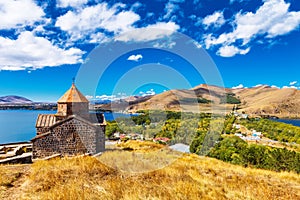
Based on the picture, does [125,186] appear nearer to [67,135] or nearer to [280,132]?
[67,135]

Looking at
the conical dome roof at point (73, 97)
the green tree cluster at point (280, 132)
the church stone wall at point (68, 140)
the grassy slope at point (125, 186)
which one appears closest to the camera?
the grassy slope at point (125, 186)

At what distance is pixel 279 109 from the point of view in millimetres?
188500

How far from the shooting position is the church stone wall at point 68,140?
565 inches

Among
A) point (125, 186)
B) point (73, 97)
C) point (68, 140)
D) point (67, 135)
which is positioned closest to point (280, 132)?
point (73, 97)

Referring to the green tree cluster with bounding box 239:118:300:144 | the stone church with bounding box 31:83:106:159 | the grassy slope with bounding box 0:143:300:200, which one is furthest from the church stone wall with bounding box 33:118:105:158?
the green tree cluster with bounding box 239:118:300:144

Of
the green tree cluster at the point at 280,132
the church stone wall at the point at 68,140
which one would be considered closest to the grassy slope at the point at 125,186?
the church stone wall at the point at 68,140

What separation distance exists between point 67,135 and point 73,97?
3.70m

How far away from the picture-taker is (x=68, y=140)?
48.6 ft

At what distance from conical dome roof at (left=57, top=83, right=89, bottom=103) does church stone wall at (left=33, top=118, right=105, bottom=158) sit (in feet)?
9.32

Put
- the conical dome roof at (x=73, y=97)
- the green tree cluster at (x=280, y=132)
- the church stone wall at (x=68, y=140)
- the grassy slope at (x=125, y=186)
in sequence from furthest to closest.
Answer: the green tree cluster at (x=280, y=132), the conical dome roof at (x=73, y=97), the church stone wall at (x=68, y=140), the grassy slope at (x=125, y=186)

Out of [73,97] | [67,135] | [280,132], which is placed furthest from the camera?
[280,132]

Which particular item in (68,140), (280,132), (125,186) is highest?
(68,140)

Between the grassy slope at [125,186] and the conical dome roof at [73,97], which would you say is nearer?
the grassy slope at [125,186]

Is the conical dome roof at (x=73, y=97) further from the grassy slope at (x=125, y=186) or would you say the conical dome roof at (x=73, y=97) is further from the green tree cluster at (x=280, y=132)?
the green tree cluster at (x=280, y=132)
